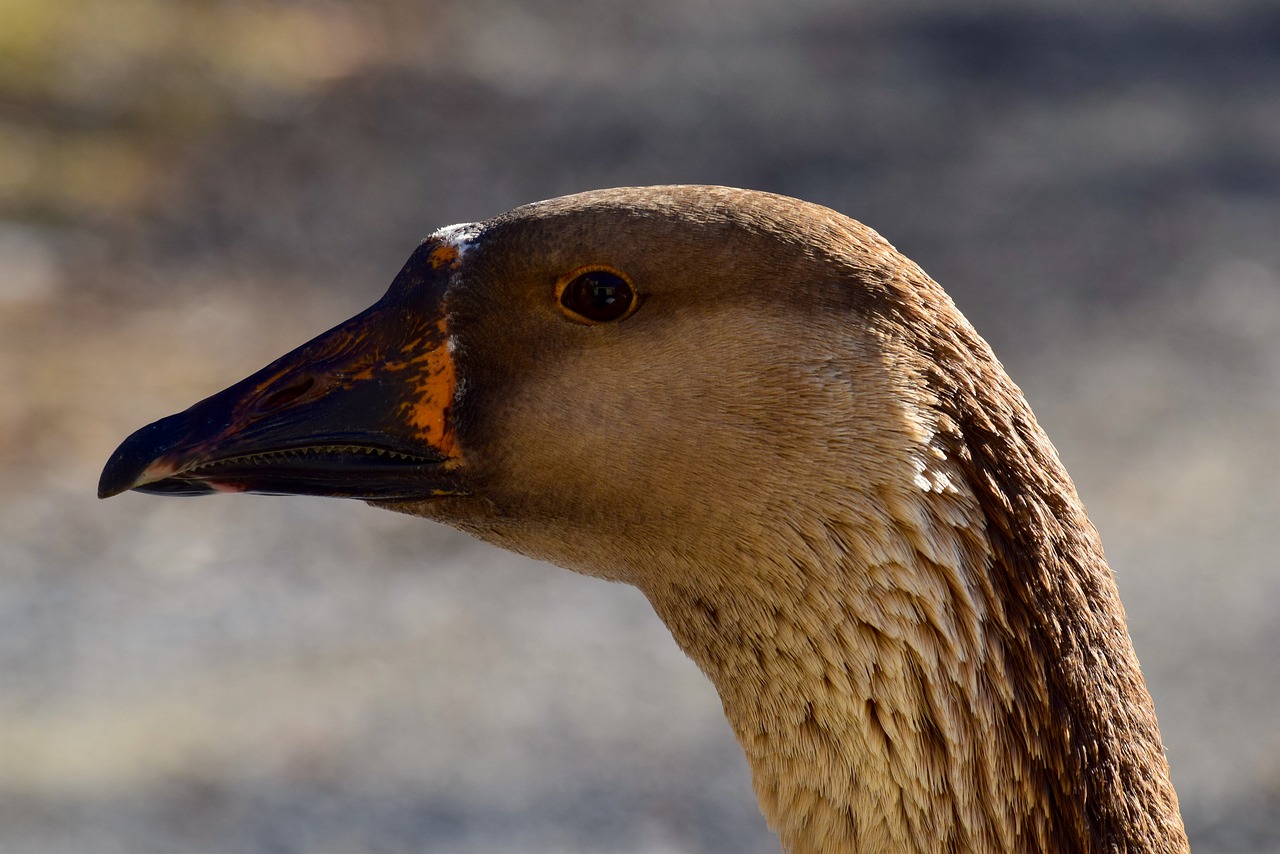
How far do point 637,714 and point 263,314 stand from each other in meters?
3.55

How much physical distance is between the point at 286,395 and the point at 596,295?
0.63 m

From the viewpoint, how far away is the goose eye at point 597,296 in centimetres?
254

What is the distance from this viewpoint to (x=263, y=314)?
7.85 metres

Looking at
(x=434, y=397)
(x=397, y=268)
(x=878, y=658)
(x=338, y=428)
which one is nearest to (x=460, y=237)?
(x=434, y=397)

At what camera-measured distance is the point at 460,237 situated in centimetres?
268

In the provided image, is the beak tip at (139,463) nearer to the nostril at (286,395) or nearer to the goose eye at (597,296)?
the nostril at (286,395)

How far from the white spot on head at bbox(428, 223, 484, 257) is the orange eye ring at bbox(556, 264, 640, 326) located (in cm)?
21

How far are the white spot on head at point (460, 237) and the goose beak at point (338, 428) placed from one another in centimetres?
5

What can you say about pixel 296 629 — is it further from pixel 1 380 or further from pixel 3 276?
pixel 3 276

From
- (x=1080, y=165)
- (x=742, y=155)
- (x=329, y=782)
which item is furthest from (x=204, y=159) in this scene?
(x=1080, y=165)

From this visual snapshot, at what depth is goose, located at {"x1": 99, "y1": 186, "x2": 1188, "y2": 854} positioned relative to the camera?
235 centimetres

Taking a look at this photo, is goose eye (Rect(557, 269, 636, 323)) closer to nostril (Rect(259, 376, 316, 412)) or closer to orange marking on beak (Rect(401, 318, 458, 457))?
orange marking on beak (Rect(401, 318, 458, 457))

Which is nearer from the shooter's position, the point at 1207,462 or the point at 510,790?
the point at 510,790

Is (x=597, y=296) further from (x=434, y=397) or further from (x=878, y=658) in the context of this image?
(x=878, y=658)
